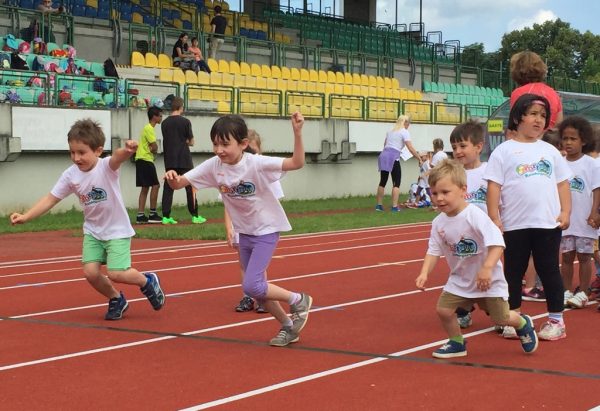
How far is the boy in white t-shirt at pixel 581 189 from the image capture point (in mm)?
8828

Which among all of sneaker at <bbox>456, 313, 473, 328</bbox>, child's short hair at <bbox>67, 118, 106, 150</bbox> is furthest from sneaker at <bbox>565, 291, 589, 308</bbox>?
child's short hair at <bbox>67, 118, 106, 150</bbox>

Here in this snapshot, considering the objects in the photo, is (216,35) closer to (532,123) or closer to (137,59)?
(137,59)

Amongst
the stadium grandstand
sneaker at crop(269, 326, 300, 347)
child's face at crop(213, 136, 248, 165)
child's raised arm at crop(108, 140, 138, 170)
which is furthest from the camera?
the stadium grandstand

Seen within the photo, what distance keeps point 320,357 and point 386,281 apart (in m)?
4.18

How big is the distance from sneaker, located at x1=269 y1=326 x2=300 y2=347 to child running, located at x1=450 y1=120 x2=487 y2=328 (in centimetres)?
144

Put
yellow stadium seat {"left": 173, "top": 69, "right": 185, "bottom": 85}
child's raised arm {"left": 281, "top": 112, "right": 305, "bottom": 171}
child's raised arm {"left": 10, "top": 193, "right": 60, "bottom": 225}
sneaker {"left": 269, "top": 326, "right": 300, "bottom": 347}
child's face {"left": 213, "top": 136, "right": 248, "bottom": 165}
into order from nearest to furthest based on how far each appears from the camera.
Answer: child's raised arm {"left": 281, "top": 112, "right": 305, "bottom": 171} < sneaker {"left": 269, "top": 326, "right": 300, "bottom": 347} < child's face {"left": 213, "top": 136, "right": 248, "bottom": 165} < child's raised arm {"left": 10, "top": 193, "right": 60, "bottom": 225} < yellow stadium seat {"left": 173, "top": 69, "right": 185, "bottom": 85}

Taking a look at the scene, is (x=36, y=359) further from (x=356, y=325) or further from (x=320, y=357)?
(x=356, y=325)

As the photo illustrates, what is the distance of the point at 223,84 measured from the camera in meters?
28.1

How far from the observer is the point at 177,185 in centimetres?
748

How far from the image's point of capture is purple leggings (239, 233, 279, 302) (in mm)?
7301

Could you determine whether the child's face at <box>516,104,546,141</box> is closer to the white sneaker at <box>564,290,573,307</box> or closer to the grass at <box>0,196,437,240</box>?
the white sneaker at <box>564,290,573,307</box>

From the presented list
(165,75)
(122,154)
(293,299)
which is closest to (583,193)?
(293,299)

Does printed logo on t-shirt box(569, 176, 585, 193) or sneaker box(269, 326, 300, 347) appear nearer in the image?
sneaker box(269, 326, 300, 347)

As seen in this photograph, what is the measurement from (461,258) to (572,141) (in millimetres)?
2477
